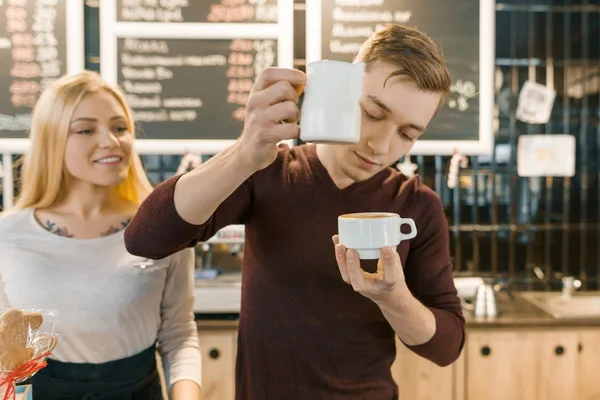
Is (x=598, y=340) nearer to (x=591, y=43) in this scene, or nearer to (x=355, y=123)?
(x=591, y=43)

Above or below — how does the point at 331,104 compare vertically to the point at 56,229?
above

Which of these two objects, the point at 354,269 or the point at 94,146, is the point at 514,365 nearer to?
the point at 354,269

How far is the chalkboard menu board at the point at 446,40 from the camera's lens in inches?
102

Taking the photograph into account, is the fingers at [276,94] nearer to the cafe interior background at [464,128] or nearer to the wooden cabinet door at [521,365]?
the cafe interior background at [464,128]

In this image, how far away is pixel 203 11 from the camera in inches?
101

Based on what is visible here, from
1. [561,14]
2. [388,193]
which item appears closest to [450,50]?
[561,14]

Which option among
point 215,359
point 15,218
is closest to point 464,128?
point 215,359

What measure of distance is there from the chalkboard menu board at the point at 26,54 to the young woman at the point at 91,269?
128cm

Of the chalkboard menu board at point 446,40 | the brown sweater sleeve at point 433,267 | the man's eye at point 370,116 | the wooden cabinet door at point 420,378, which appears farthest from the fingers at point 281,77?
the chalkboard menu board at point 446,40

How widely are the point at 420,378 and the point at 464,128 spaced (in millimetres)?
1212

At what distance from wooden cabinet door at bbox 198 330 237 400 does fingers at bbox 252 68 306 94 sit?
162 cm

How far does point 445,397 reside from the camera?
2.31m

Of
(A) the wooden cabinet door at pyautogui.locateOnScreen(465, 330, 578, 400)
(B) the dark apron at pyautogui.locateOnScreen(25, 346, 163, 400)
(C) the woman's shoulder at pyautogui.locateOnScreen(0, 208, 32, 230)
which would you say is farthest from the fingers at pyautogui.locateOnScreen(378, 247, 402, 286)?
(A) the wooden cabinet door at pyautogui.locateOnScreen(465, 330, 578, 400)

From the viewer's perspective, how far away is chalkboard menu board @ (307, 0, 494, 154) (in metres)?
2.60
